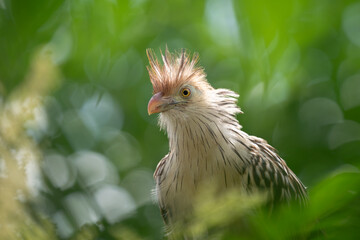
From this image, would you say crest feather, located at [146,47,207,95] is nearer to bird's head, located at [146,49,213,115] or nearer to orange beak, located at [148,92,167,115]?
bird's head, located at [146,49,213,115]

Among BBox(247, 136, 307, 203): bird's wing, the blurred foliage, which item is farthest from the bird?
the blurred foliage

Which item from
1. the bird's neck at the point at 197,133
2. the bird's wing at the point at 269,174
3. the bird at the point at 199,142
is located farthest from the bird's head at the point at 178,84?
the bird's wing at the point at 269,174

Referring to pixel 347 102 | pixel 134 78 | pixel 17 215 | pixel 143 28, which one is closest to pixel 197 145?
pixel 134 78

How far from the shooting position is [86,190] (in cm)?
68

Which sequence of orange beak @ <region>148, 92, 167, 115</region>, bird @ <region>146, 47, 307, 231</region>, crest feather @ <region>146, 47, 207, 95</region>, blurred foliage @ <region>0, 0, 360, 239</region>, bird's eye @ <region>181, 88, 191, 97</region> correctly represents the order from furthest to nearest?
bird's eye @ <region>181, 88, 191, 97</region>, crest feather @ <region>146, 47, 207, 95</region>, bird @ <region>146, 47, 307, 231</region>, orange beak @ <region>148, 92, 167, 115</region>, blurred foliage @ <region>0, 0, 360, 239</region>

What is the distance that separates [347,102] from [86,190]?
2.10 metres

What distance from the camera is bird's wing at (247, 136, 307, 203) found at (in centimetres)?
362

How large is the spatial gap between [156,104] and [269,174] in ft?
4.28

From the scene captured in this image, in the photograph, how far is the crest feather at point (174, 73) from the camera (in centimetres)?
371

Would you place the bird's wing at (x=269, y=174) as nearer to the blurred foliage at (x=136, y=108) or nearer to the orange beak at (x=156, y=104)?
the blurred foliage at (x=136, y=108)

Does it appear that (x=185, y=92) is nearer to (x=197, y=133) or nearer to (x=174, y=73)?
(x=174, y=73)

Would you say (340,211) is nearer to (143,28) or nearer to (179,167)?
(143,28)

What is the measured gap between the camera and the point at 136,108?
277 cm

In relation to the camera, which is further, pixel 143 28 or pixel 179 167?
pixel 179 167
